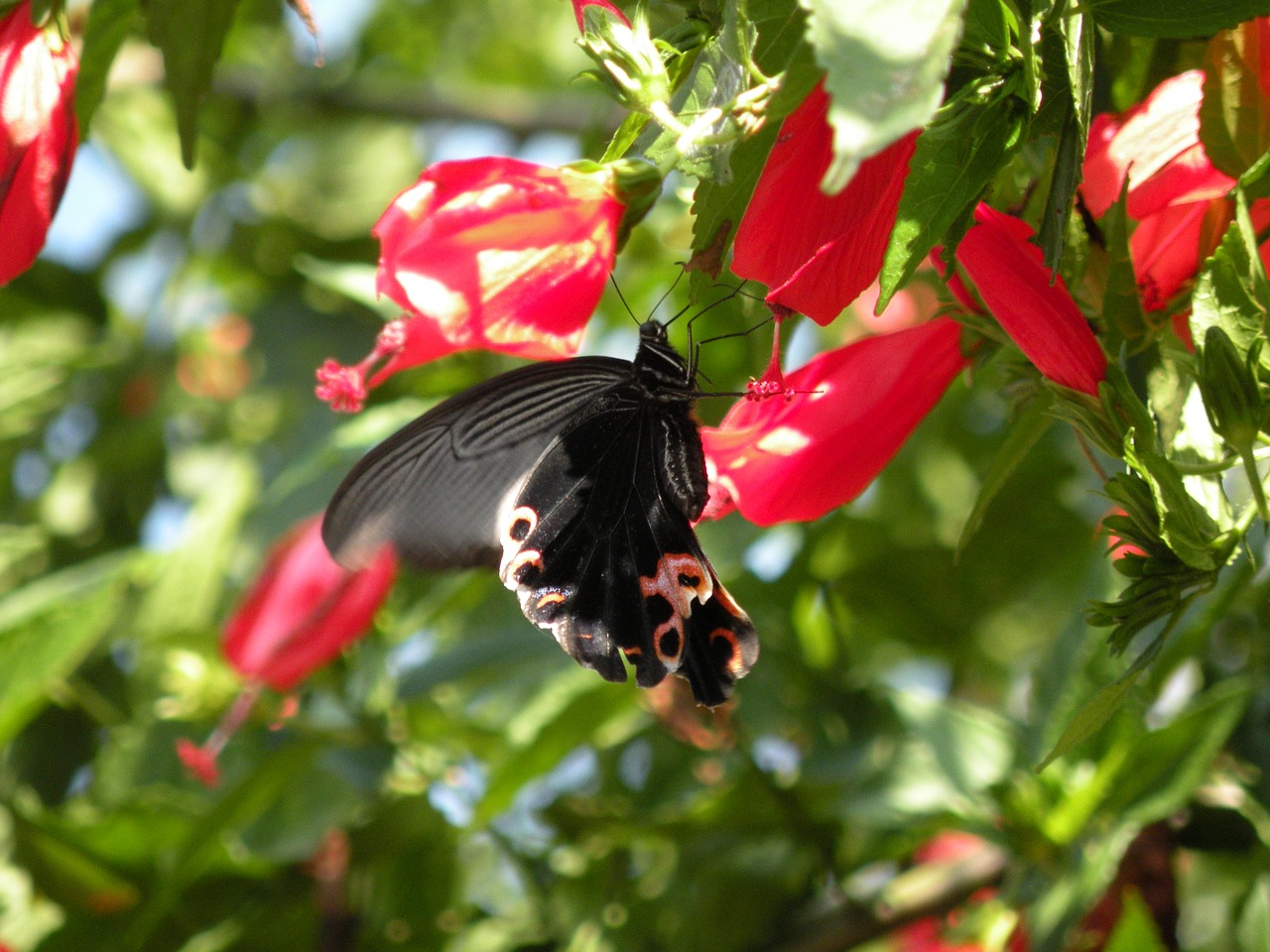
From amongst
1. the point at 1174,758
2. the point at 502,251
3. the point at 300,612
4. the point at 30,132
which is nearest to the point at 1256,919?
the point at 1174,758

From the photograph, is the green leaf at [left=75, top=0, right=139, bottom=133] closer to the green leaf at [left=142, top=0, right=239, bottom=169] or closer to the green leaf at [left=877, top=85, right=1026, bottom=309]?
the green leaf at [left=142, top=0, right=239, bottom=169]

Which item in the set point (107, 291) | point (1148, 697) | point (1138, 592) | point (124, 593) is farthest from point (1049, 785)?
point (107, 291)

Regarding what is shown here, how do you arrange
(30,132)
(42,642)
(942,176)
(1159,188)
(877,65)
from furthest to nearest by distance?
(42,642), (30,132), (1159,188), (942,176), (877,65)

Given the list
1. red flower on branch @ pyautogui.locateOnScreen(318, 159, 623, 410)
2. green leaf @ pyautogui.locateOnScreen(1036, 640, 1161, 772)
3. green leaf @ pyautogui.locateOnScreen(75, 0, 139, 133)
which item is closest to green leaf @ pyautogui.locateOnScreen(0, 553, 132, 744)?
green leaf @ pyautogui.locateOnScreen(75, 0, 139, 133)

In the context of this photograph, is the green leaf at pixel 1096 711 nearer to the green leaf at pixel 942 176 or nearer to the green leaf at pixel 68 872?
the green leaf at pixel 942 176

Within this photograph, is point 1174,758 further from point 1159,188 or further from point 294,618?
point 294,618

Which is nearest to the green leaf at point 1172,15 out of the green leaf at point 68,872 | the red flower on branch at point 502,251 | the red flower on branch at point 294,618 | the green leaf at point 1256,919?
the red flower on branch at point 502,251

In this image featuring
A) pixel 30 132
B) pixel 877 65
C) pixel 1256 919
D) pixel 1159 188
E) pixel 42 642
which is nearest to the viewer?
pixel 877 65

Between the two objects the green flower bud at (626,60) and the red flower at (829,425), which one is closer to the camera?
the green flower bud at (626,60)
